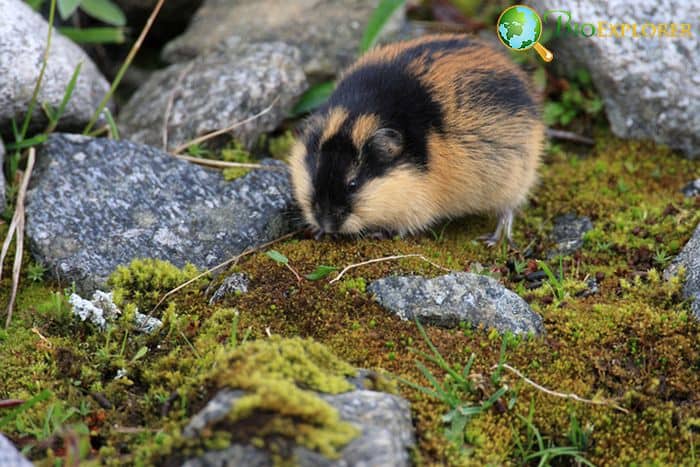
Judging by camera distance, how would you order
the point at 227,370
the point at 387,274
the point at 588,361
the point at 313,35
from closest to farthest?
the point at 227,370
the point at 588,361
the point at 387,274
the point at 313,35

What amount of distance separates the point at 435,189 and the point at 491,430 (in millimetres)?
2653

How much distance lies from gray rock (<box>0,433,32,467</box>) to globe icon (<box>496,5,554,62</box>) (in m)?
6.39

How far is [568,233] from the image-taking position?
7.31 meters

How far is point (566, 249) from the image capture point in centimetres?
707

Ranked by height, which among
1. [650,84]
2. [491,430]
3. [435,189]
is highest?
[650,84]

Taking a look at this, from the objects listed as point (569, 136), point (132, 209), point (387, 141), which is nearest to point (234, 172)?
point (132, 209)

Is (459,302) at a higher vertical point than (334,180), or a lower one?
lower

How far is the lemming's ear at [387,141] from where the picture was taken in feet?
21.4

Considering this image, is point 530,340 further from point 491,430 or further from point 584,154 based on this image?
point 584,154

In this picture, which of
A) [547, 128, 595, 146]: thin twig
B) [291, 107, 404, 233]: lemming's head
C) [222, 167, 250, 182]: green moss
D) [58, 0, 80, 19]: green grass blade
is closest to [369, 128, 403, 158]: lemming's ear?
[291, 107, 404, 233]: lemming's head

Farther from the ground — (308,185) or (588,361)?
(308,185)

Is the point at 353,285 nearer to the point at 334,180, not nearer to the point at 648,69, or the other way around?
the point at 334,180

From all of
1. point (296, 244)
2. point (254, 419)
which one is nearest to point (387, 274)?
point (296, 244)

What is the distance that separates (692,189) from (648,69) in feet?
4.64
